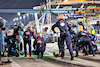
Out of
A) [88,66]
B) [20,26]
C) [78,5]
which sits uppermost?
[78,5]

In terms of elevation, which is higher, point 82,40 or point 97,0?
point 97,0

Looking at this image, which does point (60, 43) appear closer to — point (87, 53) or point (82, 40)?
point (82, 40)

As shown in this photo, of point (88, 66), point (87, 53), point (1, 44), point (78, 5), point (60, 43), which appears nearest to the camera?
point (88, 66)

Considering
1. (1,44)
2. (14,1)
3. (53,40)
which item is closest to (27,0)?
(14,1)

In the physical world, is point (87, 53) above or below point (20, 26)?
below

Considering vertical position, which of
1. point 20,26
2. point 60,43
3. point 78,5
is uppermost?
point 78,5

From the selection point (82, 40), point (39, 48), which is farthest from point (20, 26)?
point (82, 40)

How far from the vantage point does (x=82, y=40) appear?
9.00 metres

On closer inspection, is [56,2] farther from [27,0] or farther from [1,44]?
[1,44]

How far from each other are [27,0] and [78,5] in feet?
25.4

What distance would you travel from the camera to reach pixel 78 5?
26844mm

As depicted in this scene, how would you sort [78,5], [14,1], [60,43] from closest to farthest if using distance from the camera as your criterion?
[60,43] < [14,1] < [78,5]

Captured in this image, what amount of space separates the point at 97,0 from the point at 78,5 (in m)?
3.88

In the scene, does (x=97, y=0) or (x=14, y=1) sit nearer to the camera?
(x=14, y=1)
